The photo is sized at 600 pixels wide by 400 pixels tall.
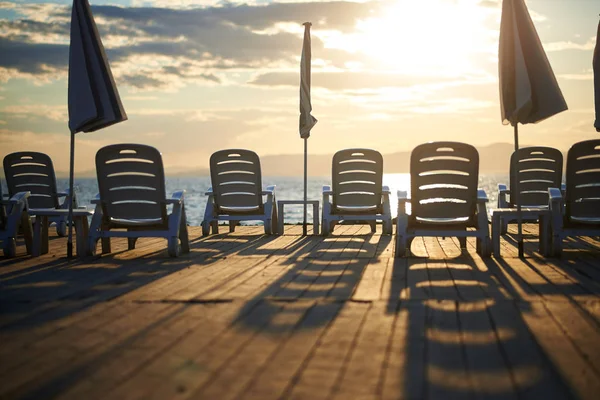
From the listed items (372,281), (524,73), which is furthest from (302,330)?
(524,73)

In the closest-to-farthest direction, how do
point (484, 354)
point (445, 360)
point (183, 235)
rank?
point (445, 360)
point (484, 354)
point (183, 235)

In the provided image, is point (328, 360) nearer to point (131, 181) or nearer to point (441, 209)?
point (441, 209)

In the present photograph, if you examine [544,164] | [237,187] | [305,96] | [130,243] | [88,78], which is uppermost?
[305,96]

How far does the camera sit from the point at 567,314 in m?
4.92

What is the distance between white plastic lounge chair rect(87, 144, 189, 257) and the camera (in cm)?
902

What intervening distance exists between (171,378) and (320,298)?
91.9 inches

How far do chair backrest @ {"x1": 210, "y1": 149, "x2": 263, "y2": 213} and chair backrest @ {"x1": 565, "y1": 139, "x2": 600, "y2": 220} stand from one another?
5.85 m

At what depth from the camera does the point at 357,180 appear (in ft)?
42.2

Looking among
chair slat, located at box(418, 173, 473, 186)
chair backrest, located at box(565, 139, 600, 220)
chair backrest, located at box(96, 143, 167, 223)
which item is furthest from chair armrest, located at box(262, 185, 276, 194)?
chair backrest, located at box(565, 139, 600, 220)

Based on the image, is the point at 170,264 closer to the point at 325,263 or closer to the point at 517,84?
the point at 325,263

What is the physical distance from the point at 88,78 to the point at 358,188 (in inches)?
215

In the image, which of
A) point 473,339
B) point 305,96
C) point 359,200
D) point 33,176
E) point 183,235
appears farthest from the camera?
point 305,96

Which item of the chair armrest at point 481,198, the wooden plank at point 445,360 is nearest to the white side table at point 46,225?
the chair armrest at point 481,198

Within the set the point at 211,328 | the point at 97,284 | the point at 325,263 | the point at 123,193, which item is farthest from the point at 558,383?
the point at 123,193
